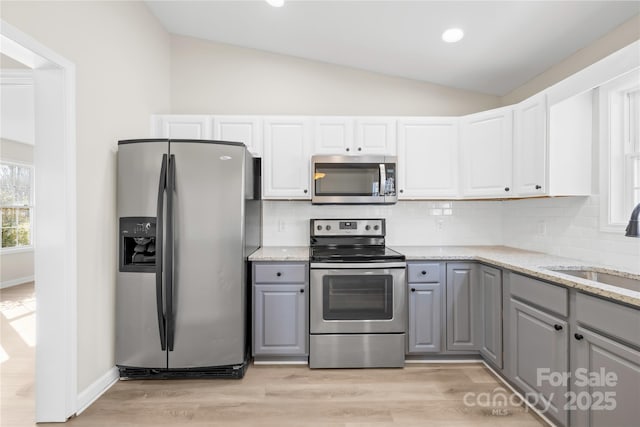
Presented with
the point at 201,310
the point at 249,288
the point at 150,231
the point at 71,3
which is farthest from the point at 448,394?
the point at 71,3

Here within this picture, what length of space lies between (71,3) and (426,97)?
3.04 meters

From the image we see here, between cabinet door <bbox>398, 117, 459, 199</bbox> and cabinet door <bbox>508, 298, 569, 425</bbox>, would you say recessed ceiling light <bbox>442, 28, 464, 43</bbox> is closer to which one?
cabinet door <bbox>398, 117, 459, 199</bbox>

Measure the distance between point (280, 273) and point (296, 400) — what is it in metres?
0.93

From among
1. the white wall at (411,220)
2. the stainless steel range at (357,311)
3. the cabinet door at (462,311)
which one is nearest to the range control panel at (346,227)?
the white wall at (411,220)

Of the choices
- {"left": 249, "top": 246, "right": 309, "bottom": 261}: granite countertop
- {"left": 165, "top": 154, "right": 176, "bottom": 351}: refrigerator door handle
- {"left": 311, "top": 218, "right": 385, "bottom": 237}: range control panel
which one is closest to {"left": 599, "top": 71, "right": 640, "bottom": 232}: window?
{"left": 311, "top": 218, "right": 385, "bottom": 237}: range control panel

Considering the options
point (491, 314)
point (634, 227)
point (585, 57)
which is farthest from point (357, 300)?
point (585, 57)

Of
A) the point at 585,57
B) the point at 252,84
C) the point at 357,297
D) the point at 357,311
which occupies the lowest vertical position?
the point at 357,311

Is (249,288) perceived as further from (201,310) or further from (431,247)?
(431,247)

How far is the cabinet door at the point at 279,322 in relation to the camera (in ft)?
8.71

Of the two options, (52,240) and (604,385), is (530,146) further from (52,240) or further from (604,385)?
(52,240)

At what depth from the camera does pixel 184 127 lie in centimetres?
306

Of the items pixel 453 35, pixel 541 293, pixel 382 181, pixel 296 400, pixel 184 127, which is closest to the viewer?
pixel 541 293

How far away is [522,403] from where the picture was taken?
84.0 inches

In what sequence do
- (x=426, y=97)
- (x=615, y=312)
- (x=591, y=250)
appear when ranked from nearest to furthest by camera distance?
1. (x=615, y=312)
2. (x=591, y=250)
3. (x=426, y=97)
